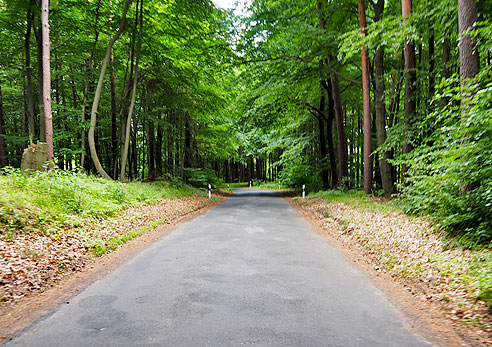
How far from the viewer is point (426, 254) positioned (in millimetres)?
5461

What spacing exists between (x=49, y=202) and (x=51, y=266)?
10.4 ft

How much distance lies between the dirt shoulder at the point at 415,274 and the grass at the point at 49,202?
21.8ft

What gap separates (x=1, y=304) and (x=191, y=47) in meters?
15.5

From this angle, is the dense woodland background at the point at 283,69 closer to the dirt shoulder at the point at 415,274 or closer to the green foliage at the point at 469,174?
the green foliage at the point at 469,174

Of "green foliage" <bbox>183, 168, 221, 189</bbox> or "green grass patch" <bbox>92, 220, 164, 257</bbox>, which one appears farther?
"green foliage" <bbox>183, 168, 221, 189</bbox>

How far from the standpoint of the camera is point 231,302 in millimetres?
3738

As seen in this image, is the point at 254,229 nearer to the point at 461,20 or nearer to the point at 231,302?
the point at 231,302

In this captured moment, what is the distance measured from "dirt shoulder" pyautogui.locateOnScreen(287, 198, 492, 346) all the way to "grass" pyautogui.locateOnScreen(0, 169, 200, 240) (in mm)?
6655

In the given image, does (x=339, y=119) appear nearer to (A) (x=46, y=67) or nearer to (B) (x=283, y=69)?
(B) (x=283, y=69)

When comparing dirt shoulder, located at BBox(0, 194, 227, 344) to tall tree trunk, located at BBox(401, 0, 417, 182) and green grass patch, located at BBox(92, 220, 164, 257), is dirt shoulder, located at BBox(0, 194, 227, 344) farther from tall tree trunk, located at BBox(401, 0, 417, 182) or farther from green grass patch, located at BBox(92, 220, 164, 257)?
tall tree trunk, located at BBox(401, 0, 417, 182)

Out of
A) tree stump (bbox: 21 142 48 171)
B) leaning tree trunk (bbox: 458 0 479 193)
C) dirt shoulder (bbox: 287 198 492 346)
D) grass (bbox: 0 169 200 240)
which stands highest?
leaning tree trunk (bbox: 458 0 479 193)

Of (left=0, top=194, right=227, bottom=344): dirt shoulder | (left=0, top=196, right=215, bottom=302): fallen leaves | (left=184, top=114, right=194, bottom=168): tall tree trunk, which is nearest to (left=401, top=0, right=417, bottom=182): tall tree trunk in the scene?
(left=0, top=194, right=227, bottom=344): dirt shoulder

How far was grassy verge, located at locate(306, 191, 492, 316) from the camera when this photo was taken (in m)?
3.97

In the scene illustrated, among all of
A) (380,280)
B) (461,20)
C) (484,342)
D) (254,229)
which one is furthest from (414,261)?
(461,20)
